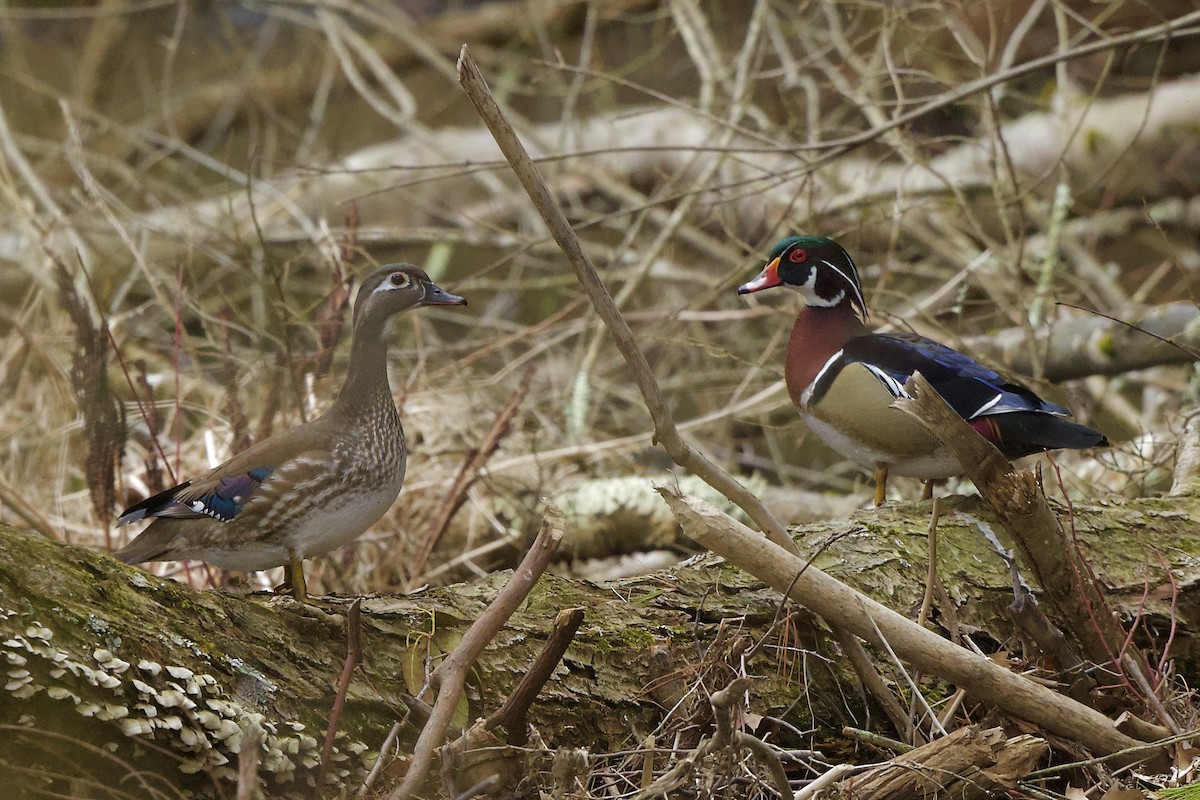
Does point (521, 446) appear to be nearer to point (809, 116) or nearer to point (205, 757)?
point (809, 116)

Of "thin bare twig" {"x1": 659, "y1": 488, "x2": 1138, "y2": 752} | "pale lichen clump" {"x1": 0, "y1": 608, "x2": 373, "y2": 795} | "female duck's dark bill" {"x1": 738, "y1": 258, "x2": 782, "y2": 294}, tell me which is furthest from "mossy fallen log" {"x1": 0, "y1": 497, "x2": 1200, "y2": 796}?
"female duck's dark bill" {"x1": 738, "y1": 258, "x2": 782, "y2": 294}

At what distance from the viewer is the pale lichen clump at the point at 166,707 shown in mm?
1593

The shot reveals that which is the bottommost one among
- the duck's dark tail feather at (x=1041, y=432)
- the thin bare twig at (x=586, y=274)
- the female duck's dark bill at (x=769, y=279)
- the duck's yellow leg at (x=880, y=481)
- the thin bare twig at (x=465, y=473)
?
the thin bare twig at (x=465, y=473)

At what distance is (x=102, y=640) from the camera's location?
1.66 meters

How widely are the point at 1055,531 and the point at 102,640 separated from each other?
1.66 metres

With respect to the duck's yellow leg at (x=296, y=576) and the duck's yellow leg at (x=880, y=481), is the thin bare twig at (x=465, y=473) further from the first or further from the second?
the duck's yellow leg at (x=880, y=481)

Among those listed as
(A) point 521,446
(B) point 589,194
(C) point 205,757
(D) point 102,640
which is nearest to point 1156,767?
(C) point 205,757

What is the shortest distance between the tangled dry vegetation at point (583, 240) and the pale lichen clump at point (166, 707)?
1.36ft

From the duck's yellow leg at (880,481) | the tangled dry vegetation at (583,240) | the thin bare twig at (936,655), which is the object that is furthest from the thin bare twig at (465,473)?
the thin bare twig at (936,655)

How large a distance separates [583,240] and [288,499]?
4.73m

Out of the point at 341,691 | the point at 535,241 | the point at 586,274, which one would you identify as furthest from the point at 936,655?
the point at 535,241

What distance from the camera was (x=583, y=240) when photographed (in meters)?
7.04

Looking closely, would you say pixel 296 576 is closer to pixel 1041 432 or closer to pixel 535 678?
→ pixel 535 678

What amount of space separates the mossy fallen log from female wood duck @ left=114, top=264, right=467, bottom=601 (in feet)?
1.37
